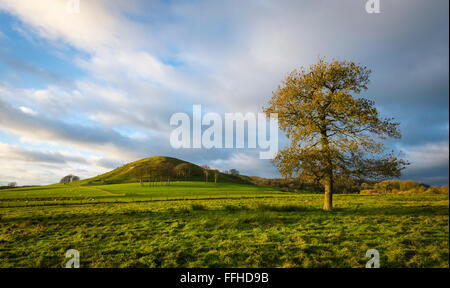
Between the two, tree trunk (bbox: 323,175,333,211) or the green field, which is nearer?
the green field

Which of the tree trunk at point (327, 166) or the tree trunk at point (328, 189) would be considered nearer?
the tree trunk at point (327, 166)

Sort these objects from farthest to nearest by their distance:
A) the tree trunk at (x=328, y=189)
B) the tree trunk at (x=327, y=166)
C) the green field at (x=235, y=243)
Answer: the tree trunk at (x=328, y=189)
the tree trunk at (x=327, y=166)
the green field at (x=235, y=243)

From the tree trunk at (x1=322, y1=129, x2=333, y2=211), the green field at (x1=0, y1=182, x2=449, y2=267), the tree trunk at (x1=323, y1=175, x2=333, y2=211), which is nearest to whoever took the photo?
the green field at (x1=0, y1=182, x2=449, y2=267)

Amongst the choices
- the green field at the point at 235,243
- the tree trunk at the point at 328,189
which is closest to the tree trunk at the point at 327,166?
the tree trunk at the point at 328,189

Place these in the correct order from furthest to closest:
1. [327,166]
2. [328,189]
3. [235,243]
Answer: [328,189] < [327,166] < [235,243]

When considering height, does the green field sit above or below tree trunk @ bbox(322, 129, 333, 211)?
below

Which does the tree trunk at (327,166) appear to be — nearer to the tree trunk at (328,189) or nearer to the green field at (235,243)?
the tree trunk at (328,189)

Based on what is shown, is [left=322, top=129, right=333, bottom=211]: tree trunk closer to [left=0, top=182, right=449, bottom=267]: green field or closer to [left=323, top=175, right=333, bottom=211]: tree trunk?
[left=323, top=175, right=333, bottom=211]: tree trunk

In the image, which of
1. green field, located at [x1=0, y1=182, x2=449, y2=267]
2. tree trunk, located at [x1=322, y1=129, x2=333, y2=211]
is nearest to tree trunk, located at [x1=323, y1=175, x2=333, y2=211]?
tree trunk, located at [x1=322, y1=129, x2=333, y2=211]

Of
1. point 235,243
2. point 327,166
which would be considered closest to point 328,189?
point 327,166

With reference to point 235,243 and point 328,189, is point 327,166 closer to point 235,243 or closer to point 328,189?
point 328,189
